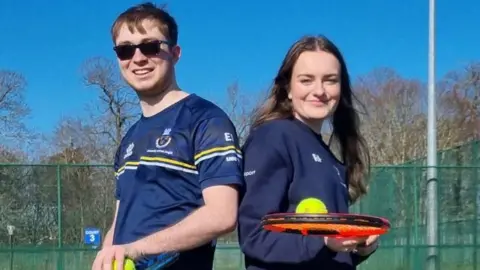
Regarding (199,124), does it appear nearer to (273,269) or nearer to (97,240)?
(273,269)

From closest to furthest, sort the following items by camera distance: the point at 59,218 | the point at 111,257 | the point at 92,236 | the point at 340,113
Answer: the point at 111,257, the point at 340,113, the point at 59,218, the point at 92,236

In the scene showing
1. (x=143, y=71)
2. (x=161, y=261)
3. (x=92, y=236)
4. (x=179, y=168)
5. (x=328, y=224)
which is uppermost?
(x=143, y=71)

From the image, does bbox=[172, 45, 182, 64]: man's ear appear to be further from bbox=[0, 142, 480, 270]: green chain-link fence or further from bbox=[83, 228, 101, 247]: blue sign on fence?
bbox=[83, 228, 101, 247]: blue sign on fence

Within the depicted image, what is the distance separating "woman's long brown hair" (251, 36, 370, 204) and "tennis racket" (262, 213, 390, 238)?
0.63 m

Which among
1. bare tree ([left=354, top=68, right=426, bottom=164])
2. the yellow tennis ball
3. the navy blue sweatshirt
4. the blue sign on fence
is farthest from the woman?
bare tree ([left=354, top=68, right=426, bottom=164])

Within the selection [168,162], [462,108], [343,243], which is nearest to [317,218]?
[343,243]

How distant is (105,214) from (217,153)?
1255 centimetres

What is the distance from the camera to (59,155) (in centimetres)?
3378

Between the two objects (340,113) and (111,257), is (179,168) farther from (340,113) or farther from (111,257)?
(340,113)

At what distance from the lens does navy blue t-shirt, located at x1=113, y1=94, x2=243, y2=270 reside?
8.89ft

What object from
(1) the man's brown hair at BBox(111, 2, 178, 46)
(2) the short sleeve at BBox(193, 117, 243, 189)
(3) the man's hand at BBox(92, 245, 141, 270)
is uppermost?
(1) the man's brown hair at BBox(111, 2, 178, 46)

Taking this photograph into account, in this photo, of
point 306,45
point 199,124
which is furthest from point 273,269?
point 306,45

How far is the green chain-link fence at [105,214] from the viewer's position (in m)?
14.6

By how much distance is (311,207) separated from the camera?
2531 millimetres
